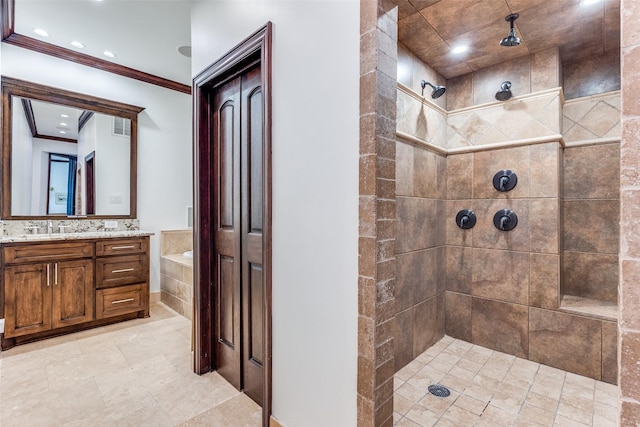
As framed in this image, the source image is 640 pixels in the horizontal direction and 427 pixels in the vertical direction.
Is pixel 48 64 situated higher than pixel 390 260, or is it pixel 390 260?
pixel 48 64

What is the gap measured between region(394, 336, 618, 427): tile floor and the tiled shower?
145 millimetres

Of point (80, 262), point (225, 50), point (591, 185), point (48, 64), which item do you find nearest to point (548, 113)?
point (591, 185)

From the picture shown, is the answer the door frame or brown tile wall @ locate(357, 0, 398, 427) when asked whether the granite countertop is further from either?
brown tile wall @ locate(357, 0, 398, 427)

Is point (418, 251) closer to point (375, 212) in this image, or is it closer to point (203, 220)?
point (375, 212)

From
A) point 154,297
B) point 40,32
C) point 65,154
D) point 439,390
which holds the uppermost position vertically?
point 40,32

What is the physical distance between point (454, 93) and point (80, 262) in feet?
12.9

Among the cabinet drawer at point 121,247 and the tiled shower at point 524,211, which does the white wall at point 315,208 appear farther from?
the cabinet drawer at point 121,247

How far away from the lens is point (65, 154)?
3236mm

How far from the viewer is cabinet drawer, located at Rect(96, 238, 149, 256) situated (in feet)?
10.2

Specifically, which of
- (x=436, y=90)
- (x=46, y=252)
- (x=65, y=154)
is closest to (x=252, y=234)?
(x=436, y=90)

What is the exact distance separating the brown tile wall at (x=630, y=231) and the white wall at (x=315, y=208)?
0.78 m

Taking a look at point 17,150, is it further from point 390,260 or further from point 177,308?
point 390,260

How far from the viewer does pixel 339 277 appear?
1.32 m

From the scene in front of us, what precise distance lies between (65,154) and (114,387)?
2.52 m
